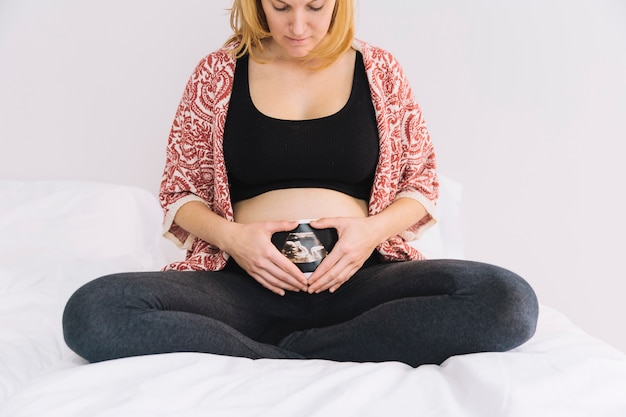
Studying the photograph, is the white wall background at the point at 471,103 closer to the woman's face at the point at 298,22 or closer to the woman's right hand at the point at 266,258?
the woman's face at the point at 298,22

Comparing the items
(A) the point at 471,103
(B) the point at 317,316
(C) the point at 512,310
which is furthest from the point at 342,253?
(A) the point at 471,103

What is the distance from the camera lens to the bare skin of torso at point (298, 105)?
1.34m

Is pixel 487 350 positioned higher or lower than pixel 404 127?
lower

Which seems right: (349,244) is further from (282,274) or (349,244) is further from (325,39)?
(325,39)

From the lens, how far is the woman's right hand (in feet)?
4.09

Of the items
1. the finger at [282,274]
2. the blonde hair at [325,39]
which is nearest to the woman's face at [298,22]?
the blonde hair at [325,39]

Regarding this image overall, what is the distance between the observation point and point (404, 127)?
4.78ft

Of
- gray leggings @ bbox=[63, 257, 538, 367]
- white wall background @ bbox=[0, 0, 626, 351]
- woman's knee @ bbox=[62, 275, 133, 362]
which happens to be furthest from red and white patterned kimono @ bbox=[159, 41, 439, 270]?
white wall background @ bbox=[0, 0, 626, 351]

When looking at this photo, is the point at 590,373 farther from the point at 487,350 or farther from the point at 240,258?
the point at 240,258

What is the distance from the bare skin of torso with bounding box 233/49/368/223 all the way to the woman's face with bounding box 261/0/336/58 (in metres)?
0.07

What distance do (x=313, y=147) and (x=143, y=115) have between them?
0.87 metres

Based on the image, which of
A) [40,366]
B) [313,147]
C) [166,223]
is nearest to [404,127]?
[313,147]

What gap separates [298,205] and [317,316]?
0.64 feet

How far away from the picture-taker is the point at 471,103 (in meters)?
2.05
